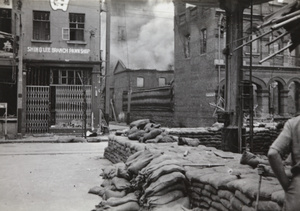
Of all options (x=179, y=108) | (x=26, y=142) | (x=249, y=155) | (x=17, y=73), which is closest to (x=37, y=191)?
(x=249, y=155)

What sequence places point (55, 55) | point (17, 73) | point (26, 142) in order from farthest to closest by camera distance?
point (55, 55) → point (17, 73) → point (26, 142)

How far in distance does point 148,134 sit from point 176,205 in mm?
5282

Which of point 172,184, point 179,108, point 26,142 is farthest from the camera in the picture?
point 179,108

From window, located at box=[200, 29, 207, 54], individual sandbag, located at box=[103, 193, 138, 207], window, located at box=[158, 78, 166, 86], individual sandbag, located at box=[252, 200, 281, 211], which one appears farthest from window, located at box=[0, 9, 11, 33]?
window, located at box=[158, 78, 166, 86]

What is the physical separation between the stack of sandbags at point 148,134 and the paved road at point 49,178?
1.49 m

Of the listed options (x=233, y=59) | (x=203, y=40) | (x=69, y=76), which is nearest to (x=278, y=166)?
(x=233, y=59)

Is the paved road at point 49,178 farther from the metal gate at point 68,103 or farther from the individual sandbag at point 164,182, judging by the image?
the metal gate at point 68,103

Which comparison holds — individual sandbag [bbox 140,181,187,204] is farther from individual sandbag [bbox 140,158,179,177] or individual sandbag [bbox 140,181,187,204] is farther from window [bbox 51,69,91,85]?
window [bbox 51,69,91,85]

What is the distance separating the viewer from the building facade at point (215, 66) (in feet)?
81.2

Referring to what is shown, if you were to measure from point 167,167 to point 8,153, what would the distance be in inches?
409

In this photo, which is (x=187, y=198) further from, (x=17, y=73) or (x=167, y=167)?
(x=17, y=73)

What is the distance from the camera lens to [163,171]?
19.2 ft

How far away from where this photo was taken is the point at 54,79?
22.7 metres

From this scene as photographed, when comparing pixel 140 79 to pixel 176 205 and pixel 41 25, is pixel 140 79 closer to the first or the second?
pixel 41 25
